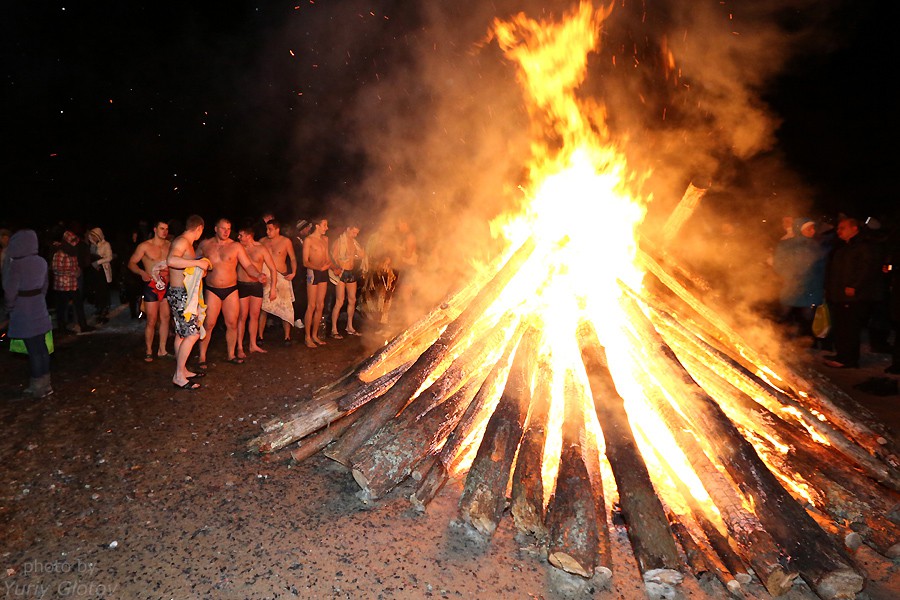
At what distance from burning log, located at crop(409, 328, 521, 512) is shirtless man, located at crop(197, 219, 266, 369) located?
4.50 metres

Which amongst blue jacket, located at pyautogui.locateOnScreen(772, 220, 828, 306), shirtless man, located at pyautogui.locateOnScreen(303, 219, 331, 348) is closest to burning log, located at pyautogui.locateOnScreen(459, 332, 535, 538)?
shirtless man, located at pyautogui.locateOnScreen(303, 219, 331, 348)

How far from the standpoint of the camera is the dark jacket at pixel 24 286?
5.38 metres

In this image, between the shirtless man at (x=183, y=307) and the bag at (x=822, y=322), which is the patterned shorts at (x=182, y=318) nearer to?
the shirtless man at (x=183, y=307)

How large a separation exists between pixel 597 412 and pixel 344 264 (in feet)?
20.8

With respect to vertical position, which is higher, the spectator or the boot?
the spectator

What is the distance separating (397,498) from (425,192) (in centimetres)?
858

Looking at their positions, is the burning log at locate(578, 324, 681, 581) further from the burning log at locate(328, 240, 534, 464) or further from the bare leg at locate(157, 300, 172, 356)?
the bare leg at locate(157, 300, 172, 356)

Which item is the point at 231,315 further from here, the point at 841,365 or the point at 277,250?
the point at 841,365

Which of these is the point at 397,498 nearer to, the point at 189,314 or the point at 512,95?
the point at 189,314

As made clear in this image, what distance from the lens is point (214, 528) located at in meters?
3.30

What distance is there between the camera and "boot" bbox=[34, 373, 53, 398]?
557 centimetres

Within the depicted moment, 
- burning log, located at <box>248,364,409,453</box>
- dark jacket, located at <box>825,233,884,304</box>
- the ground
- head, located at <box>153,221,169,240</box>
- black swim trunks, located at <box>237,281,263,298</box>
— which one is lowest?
the ground

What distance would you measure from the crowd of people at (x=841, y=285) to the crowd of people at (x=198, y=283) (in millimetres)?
7179

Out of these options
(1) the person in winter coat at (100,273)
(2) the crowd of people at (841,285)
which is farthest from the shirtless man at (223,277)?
(2) the crowd of people at (841,285)
